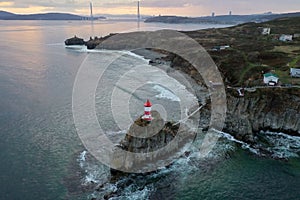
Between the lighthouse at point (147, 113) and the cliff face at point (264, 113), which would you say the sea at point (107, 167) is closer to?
the cliff face at point (264, 113)

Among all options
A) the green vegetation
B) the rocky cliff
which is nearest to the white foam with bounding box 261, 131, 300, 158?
the rocky cliff

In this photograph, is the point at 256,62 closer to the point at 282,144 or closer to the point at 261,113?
the point at 261,113

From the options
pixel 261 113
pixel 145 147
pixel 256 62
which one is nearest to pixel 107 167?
pixel 145 147

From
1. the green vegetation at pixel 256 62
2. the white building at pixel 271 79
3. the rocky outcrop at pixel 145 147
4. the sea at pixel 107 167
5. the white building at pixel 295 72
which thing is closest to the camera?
the sea at pixel 107 167

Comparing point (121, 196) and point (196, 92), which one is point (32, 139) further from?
point (196, 92)

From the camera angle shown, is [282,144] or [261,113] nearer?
[282,144]

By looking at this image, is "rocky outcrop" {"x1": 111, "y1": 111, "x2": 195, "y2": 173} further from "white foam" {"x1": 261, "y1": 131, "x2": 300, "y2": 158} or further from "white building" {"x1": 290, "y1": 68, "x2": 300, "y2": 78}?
"white building" {"x1": 290, "y1": 68, "x2": 300, "y2": 78}

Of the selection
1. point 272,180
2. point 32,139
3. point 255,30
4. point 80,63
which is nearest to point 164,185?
point 272,180

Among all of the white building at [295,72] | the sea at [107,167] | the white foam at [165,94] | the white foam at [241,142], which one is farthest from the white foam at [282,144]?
the white foam at [165,94]
